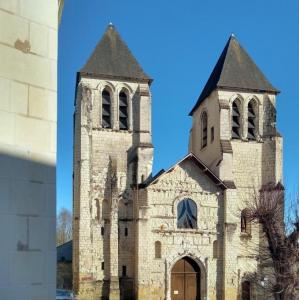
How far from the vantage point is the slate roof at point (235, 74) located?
1320 inches

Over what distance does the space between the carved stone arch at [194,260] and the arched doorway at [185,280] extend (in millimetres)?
274

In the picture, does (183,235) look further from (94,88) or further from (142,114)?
(94,88)

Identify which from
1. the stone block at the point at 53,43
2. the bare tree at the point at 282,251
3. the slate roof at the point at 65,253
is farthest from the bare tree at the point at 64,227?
the stone block at the point at 53,43

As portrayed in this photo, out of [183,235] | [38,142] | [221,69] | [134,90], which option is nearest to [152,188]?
[183,235]

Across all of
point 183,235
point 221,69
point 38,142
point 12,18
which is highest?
point 221,69

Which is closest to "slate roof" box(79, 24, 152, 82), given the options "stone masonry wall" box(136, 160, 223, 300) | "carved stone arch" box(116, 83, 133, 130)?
"carved stone arch" box(116, 83, 133, 130)

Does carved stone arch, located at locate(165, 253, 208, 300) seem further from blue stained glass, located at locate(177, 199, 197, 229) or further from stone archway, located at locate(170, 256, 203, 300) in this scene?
blue stained glass, located at locate(177, 199, 197, 229)

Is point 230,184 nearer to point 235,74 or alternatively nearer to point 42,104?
point 235,74

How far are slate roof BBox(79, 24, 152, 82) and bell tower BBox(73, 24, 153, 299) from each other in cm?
6

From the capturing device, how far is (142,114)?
3206cm

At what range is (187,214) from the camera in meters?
30.6

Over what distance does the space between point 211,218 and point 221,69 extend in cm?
986

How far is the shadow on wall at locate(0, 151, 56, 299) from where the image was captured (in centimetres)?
321

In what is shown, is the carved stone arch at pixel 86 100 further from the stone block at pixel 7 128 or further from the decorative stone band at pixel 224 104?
the stone block at pixel 7 128
